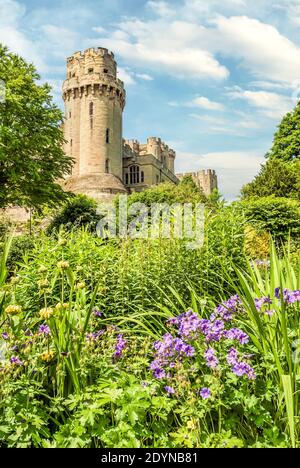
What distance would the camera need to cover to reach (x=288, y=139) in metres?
27.0

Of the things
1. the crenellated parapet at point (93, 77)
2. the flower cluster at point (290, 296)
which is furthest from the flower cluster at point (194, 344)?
the crenellated parapet at point (93, 77)

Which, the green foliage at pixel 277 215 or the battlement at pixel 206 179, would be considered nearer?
the green foliage at pixel 277 215

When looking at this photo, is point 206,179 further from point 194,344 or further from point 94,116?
point 194,344

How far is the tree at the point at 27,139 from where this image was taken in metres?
14.7

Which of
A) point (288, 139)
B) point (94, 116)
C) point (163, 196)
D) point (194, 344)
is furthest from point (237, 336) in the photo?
point (94, 116)

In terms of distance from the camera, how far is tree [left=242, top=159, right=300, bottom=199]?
20.8m

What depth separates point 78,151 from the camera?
41750 millimetres

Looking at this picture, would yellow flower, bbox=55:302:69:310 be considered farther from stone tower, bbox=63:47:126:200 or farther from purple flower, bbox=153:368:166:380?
stone tower, bbox=63:47:126:200

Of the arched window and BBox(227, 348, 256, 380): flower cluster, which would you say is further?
the arched window

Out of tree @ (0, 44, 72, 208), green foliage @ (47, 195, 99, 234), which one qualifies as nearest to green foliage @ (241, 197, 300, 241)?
green foliage @ (47, 195, 99, 234)

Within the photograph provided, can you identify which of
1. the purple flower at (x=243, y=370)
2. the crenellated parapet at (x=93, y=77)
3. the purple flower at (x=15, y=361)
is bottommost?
the purple flower at (x=243, y=370)

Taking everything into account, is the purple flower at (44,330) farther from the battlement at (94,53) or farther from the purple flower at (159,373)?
the battlement at (94,53)

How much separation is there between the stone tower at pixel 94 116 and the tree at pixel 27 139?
2251 cm

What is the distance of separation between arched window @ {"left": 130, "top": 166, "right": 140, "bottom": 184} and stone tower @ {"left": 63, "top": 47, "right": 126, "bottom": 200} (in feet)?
18.7
